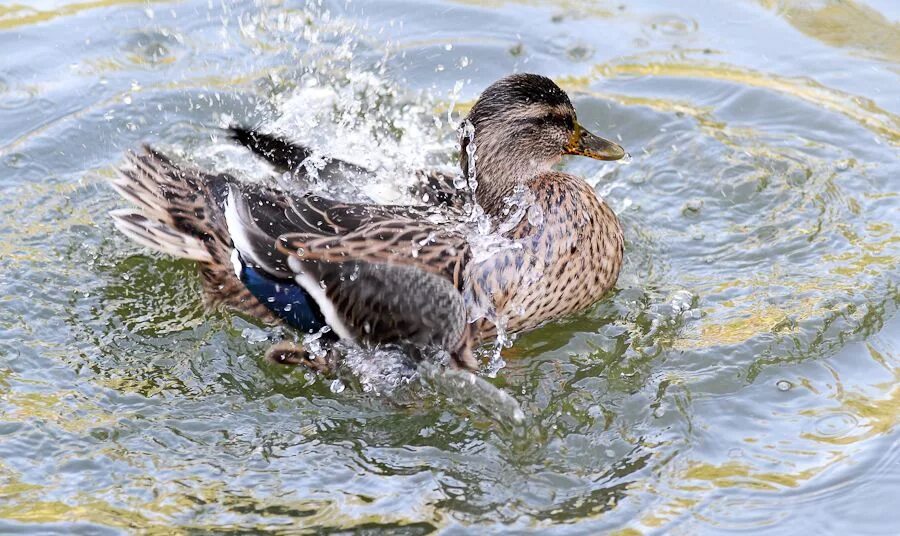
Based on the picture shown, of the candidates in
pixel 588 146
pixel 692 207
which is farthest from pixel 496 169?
pixel 692 207

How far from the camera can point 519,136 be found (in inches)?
243

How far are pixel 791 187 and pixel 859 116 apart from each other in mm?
986

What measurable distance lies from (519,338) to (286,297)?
46.7 inches

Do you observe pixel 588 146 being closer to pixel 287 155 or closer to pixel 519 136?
pixel 519 136

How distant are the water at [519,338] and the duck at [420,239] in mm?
233

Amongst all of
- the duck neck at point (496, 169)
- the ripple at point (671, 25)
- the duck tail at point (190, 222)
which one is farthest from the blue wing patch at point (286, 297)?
the ripple at point (671, 25)

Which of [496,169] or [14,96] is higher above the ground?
[496,169]

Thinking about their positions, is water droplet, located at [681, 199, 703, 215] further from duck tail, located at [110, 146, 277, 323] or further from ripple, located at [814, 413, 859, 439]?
duck tail, located at [110, 146, 277, 323]

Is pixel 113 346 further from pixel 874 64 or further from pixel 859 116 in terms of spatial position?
pixel 874 64

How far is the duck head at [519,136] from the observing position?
6.10 metres

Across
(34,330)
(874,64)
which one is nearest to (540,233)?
(34,330)

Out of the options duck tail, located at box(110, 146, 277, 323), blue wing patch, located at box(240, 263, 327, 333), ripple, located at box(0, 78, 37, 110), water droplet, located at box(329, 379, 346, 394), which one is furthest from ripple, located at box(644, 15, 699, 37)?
ripple, located at box(0, 78, 37, 110)

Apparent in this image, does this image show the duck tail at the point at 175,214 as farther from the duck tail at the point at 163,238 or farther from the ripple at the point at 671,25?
the ripple at the point at 671,25

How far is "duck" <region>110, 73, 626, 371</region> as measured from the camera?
18.5 ft
